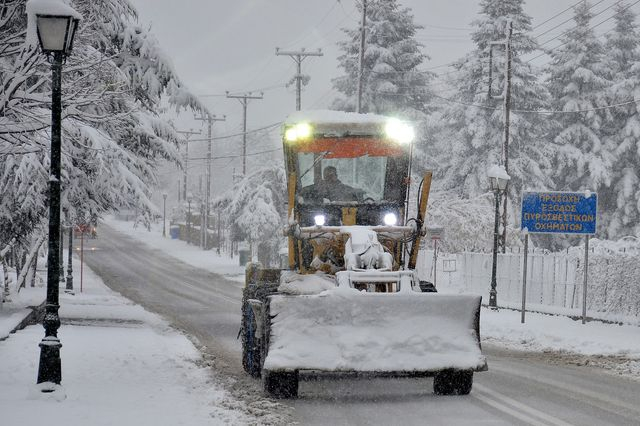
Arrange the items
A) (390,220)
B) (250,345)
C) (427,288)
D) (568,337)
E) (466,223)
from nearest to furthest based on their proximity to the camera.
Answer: (427,288) → (250,345) → (390,220) → (568,337) → (466,223)

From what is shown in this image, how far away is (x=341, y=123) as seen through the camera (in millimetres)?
11898

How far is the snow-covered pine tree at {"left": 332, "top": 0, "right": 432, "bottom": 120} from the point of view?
46.8 meters

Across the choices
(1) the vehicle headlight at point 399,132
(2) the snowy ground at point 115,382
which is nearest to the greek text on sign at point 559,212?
(2) the snowy ground at point 115,382

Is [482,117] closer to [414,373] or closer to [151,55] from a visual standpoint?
[151,55]

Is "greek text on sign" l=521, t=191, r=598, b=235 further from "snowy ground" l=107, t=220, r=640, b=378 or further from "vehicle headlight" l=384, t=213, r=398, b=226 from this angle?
"vehicle headlight" l=384, t=213, r=398, b=226

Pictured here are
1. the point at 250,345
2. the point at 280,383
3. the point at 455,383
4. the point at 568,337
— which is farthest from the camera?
the point at 568,337

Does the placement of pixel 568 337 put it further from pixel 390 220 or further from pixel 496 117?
pixel 496 117

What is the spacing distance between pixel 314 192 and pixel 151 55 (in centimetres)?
837

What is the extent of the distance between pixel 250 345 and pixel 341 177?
250cm

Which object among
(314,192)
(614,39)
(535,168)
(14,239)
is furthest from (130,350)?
(614,39)

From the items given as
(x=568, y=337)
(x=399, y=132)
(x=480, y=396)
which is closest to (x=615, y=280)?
(x=568, y=337)

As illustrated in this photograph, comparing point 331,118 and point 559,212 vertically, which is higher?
point 331,118

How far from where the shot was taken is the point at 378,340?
964 cm

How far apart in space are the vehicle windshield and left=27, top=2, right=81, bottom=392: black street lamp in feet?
11.1
